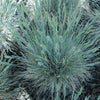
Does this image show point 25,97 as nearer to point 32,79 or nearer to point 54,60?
point 32,79

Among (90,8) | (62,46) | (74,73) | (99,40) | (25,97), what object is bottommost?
(25,97)

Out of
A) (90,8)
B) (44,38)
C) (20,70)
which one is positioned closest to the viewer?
(44,38)

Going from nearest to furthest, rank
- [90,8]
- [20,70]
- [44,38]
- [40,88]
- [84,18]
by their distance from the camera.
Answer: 1. [44,38]
2. [40,88]
3. [20,70]
4. [84,18]
5. [90,8]

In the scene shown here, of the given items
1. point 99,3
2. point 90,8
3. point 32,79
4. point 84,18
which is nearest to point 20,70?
point 32,79

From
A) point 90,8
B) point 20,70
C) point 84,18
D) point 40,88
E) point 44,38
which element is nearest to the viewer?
point 44,38

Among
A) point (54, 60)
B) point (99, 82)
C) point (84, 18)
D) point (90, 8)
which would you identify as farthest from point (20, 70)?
point (90, 8)

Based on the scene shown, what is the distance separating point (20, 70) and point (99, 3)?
1069 millimetres

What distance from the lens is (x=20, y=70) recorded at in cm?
128

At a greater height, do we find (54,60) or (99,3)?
(99,3)

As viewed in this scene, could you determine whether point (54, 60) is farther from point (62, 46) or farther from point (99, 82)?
point (99, 82)

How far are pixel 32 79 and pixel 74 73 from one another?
0.32 metres

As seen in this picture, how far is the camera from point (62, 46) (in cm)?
103

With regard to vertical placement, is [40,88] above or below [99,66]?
below

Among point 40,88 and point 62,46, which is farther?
point 40,88
